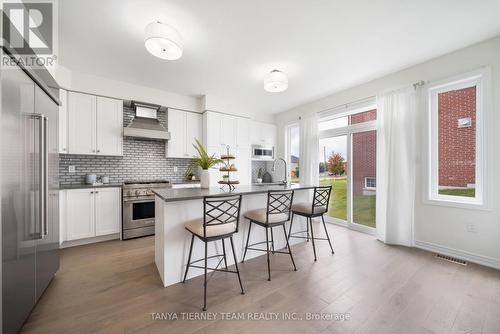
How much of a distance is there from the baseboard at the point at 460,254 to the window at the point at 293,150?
278cm

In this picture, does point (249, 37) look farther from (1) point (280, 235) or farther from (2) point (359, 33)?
(1) point (280, 235)

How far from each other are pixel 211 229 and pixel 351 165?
3278 mm

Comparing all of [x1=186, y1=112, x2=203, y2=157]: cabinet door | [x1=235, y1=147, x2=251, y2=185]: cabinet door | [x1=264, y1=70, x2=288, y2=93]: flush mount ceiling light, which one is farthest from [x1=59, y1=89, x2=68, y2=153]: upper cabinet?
[x1=264, y1=70, x2=288, y2=93]: flush mount ceiling light

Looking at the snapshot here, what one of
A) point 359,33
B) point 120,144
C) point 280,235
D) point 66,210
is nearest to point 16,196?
point 66,210

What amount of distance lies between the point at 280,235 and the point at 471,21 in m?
3.37

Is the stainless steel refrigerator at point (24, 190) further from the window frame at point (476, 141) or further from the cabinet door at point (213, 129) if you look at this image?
the window frame at point (476, 141)

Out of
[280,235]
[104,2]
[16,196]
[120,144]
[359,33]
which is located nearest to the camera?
[16,196]

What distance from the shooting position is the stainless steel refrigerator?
1177 millimetres

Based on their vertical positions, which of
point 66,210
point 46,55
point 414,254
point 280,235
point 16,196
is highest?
point 46,55

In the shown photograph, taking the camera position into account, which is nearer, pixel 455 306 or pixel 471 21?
pixel 455 306

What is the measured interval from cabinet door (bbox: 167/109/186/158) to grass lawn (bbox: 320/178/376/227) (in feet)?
10.7

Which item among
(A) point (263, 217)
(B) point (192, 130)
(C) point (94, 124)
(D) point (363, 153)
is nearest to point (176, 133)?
(B) point (192, 130)

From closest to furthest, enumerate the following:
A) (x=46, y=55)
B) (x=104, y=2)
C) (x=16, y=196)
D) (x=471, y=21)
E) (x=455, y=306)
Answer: (x=16, y=196) → (x=455, y=306) → (x=104, y=2) → (x=471, y=21) → (x=46, y=55)

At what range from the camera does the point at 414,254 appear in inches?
107
